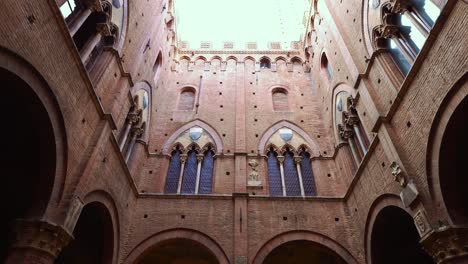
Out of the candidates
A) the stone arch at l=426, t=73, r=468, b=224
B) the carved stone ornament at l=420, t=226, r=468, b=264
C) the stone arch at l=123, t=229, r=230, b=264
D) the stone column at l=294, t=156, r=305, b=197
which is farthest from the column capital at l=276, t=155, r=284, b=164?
the carved stone ornament at l=420, t=226, r=468, b=264

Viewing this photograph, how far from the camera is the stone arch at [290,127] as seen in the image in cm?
1261

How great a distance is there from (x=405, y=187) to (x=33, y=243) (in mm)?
7020

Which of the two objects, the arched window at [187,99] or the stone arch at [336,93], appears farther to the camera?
the arched window at [187,99]

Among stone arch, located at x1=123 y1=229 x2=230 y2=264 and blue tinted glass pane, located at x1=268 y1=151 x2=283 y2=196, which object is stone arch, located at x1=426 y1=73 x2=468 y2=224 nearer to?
stone arch, located at x1=123 y1=229 x2=230 y2=264

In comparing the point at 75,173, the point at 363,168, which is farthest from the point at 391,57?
the point at 75,173

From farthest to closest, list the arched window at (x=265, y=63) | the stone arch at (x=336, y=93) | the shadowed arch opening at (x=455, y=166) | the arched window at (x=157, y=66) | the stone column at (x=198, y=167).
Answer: the arched window at (x=265, y=63), the arched window at (x=157, y=66), the stone column at (x=198, y=167), the stone arch at (x=336, y=93), the shadowed arch opening at (x=455, y=166)

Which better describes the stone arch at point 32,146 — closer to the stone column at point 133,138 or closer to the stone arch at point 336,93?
the stone column at point 133,138

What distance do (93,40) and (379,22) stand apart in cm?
727

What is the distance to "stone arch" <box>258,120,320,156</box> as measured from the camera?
1261 centimetres

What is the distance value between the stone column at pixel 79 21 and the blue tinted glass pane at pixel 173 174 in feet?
20.0

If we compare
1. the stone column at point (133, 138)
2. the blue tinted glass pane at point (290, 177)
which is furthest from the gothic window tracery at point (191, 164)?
the blue tinted glass pane at point (290, 177)

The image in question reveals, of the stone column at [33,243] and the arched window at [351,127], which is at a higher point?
the arched window at [351,127]

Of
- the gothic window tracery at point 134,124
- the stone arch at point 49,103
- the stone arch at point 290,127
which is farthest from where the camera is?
the stone arch at point 290,127

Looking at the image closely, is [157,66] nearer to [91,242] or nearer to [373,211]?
[91,242]
